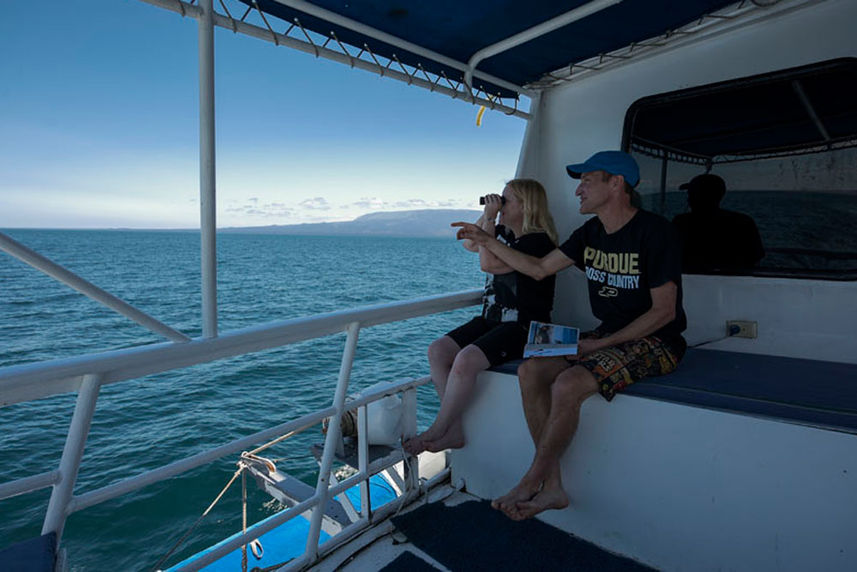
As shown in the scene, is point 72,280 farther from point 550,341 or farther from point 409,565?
point 550,341

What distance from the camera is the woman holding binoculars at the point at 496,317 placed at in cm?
208

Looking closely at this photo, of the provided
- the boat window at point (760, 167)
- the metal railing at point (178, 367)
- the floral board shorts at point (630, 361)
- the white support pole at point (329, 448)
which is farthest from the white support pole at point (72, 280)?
the boat window at point (760, 167)

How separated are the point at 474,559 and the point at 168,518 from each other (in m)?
7.70

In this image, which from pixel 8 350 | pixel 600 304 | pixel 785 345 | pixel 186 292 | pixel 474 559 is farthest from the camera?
pixel 186 292

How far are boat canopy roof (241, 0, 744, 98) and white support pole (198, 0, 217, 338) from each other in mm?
449

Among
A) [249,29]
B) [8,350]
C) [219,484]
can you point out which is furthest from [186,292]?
[249,29]

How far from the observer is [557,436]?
175 centimetres

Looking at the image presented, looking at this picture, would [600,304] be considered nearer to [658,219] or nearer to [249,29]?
[658,219]

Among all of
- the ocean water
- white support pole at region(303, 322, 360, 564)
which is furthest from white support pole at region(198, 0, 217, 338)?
the ocean water

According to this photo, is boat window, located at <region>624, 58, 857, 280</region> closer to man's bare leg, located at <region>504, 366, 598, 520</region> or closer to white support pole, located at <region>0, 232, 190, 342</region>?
man's bare leg, located at <region>504, 366, 598, 520</region>

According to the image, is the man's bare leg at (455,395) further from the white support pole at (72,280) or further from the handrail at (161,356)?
the white support pole at (72,280)

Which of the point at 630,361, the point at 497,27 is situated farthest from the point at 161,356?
the point at 497,27

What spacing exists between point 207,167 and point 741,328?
2.61 m

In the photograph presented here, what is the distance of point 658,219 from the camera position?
1948mm
